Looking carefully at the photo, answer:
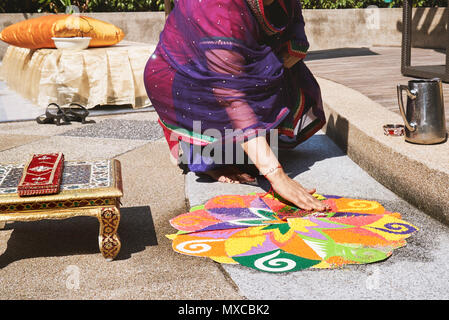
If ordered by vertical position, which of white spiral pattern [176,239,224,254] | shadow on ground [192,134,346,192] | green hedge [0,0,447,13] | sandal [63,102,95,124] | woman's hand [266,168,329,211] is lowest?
shadow on ground [192,134,346,192]

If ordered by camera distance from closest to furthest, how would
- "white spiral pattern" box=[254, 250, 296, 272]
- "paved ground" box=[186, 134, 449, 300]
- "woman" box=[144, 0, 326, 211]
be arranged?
"paved ground" box=[186, 134, 449, 300] < "white spiral pattern" box=[254, 250, 296, 272] < "woman" box=[144, 0, 326, 211]

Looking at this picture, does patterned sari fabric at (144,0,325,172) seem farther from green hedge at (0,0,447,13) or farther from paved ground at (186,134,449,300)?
green hedge at (0,0,447,13)

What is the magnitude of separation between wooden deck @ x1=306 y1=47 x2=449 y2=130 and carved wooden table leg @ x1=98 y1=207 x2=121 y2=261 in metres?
2.10

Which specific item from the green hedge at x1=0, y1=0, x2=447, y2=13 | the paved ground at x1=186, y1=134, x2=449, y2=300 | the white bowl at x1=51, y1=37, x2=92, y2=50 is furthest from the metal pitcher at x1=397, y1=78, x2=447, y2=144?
the green hedge at x1=0, y1=0, x2=447, y2=13

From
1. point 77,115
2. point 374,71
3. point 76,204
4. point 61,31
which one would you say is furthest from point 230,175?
point 61,31

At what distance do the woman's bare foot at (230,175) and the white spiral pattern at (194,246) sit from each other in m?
0.83

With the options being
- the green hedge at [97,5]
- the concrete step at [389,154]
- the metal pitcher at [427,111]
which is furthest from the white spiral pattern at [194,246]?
the green hedge at [97,5]

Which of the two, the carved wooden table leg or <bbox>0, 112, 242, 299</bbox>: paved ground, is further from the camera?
the carved wooden table leg

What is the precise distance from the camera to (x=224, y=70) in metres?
2.65

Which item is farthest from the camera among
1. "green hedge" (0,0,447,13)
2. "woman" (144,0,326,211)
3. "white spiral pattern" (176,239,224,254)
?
"green hedge" (0,0,447,13)

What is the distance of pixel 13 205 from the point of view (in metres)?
1.94

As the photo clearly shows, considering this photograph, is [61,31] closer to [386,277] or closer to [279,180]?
[279,180]

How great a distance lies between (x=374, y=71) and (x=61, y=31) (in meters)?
3.19

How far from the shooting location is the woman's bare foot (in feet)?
9.71
